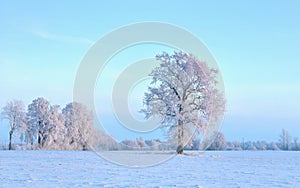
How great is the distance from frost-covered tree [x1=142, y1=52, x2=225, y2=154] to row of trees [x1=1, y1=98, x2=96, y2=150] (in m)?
26.5

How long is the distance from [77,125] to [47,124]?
4.93 metres

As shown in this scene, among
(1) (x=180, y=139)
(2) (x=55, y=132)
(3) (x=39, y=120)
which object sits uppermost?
(3) (x=39, y=120)

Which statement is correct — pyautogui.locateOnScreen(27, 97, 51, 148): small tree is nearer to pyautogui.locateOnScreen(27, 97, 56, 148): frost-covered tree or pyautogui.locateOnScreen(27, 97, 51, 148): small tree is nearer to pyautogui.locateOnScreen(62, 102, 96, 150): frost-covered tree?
pyautogui.locateOnScreen(27, 97, 56, 148): frost-covered tree

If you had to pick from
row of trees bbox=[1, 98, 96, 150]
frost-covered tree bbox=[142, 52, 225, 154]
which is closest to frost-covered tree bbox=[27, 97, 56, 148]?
row of trees bbox=[1, 98, 96, 150]

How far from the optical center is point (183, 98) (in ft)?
112

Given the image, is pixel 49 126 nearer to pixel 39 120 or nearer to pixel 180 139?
pixel 39 120

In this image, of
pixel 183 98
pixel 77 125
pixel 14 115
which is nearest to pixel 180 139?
pixel 183 98

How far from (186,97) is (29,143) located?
36909 mm

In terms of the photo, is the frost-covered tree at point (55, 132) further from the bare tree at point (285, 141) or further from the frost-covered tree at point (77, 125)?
the bare tree at point (285, 141)

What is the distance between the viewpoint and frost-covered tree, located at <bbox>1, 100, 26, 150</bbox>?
206ft

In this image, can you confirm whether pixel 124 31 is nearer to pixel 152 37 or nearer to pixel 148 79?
pixel 152 37

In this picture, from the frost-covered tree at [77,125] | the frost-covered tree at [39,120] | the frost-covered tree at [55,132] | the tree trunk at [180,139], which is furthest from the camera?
the frost-covered tree at [39,120]

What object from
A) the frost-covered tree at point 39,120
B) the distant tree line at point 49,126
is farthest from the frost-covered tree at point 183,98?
the frost-covered tree at point 39,120

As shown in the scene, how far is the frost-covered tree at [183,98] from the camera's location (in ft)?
110
